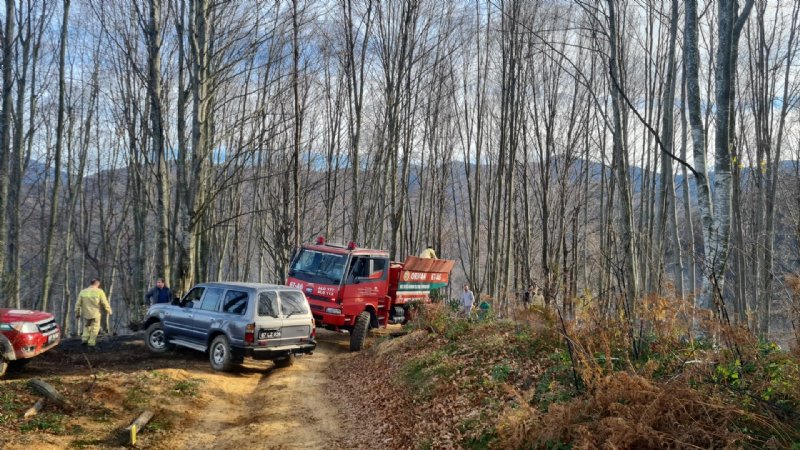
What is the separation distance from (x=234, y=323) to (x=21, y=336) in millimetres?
3709

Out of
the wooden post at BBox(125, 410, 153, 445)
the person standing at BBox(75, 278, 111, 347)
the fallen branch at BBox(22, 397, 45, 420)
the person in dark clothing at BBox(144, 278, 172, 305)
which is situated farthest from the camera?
the person in dark clothing at BBox(144, 278, 172, 305)

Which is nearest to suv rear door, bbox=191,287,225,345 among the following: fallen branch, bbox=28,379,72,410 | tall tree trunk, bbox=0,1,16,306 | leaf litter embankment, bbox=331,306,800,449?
leaf litter embankment, bbox=331,306,800,449

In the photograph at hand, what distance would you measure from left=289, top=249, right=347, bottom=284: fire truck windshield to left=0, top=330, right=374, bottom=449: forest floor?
3025 mm

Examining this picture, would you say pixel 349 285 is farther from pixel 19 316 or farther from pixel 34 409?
pixel 34 409

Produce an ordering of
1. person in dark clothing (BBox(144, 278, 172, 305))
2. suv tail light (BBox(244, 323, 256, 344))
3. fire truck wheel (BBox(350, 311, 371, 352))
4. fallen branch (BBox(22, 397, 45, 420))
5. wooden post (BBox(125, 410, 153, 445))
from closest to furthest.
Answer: wooden post (BBox(125, 410, 153, 445)), fallen branch (BBox(22, 397, 45, 420)), suv tail light (BBox(244, 323, 256, 344)), person in dark clothing (BBox(144, 278, 172, 305)), fire truck wheel (BBox(350, 311, 371, 352))

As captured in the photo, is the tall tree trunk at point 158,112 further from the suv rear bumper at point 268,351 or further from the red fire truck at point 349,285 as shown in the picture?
the suv rear bumper at point 268,351

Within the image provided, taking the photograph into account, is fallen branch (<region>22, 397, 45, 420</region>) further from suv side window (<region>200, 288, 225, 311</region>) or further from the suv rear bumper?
suv side window (<region>200, 288, 225, 311</region>)

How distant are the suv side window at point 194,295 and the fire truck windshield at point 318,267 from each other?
327 cm

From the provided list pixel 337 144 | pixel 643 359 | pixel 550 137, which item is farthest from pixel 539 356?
pixel 337 144

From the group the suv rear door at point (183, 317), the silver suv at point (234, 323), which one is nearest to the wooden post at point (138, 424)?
the silver suv at point (234, 323)

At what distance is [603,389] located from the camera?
5.60m

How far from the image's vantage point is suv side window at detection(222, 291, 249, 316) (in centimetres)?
1096

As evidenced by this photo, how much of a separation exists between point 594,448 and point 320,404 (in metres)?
5.55

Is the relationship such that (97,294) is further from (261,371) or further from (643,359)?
(643,359)
